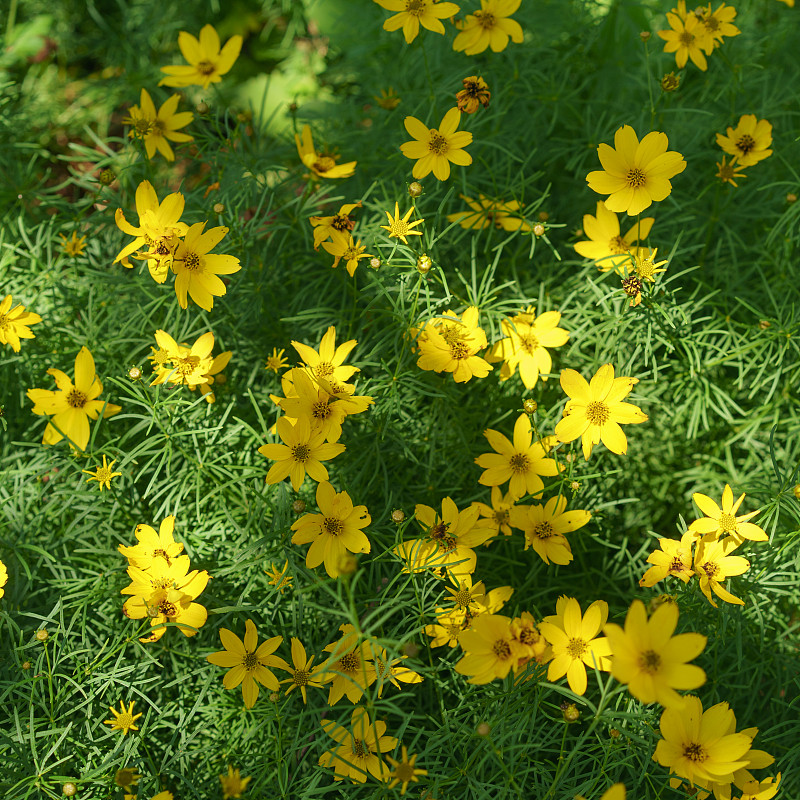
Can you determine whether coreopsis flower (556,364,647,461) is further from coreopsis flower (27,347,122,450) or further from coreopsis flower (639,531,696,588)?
coreopsis flower (27,347,122,450)

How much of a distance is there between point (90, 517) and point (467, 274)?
113cm

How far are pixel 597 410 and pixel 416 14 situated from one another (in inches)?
36.3

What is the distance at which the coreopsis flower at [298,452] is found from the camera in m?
1.28

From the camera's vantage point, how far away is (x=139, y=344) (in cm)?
182

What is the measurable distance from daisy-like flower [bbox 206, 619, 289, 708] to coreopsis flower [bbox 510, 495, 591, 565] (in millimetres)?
525

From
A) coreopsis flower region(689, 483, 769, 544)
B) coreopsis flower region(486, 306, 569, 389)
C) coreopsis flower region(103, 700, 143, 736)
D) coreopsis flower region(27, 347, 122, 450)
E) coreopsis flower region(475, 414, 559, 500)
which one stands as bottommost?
coreopsis flower region(103, 700, 143, 736)

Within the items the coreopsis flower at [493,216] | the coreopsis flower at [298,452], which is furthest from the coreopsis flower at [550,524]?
the coreopsis flower at [493,216]

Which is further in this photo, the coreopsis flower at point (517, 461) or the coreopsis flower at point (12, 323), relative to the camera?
the coreopsis flower at point (12, 323)

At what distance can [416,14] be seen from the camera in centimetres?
146

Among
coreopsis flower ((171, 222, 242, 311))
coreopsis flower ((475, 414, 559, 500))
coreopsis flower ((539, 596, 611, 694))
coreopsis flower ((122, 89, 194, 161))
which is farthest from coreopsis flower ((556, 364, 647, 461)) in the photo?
coreopsis flower ((122, 89, 194, 161))

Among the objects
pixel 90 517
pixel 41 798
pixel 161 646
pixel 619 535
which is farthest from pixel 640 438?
pixel 41 798

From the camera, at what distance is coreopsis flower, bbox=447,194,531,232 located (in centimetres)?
160

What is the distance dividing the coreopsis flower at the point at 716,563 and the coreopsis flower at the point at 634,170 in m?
0.66

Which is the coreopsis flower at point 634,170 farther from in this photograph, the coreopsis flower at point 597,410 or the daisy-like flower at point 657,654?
the daisy-like flower at point 657,654
